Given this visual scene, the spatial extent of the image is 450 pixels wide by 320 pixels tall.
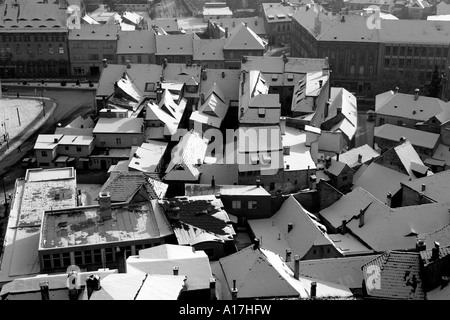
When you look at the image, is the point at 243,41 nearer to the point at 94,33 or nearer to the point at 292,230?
the point at 94,33

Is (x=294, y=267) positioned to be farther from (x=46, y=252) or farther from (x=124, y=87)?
(x=124, y=87)

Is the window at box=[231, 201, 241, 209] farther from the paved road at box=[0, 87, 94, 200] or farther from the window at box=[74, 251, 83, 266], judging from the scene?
the paved road at box=[0, 87, 94, 200]

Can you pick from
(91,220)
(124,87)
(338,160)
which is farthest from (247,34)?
(91,220)

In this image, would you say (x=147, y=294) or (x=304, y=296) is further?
(x=304, y=296)

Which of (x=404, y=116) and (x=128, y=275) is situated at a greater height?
(x=128, y=275)

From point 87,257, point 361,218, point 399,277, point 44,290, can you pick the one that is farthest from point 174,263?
point 361,218

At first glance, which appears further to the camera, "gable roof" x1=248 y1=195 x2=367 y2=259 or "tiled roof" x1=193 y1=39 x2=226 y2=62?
"tiled roof" x1=193 y1=39 x2=226 y2=62

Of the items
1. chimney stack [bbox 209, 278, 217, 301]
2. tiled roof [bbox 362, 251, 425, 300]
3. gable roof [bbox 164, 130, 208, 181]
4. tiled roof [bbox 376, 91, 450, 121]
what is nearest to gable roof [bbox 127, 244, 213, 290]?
chimney stack [bbox 209, 278, 217, 301]
